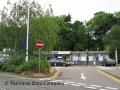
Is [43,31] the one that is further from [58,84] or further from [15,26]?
[58,84]

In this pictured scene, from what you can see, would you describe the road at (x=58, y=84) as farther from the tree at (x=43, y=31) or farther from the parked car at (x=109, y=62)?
the parked car at (x=109, y=62)

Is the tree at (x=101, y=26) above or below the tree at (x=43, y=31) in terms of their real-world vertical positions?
above

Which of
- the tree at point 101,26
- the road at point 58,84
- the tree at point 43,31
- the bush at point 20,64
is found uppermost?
the tree at point 101,26

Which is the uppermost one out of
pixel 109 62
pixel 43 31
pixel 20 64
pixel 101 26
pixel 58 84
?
pixel 101 26

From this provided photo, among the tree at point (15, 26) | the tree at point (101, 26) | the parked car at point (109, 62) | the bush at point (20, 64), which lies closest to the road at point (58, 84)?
the bush at point (20, 64)

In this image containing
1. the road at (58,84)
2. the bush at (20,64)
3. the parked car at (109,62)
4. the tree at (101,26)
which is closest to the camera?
the road at (58,84)

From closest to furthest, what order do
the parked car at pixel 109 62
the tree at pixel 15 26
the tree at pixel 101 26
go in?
the tree at pixel 15 26
the parked car at pixel 109 62
the tree at pixel 101 26

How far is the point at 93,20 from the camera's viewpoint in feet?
395

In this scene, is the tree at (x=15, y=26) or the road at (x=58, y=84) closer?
the road at (x=58, y=84)

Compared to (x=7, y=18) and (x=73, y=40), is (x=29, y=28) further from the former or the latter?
(x=73, y=40)

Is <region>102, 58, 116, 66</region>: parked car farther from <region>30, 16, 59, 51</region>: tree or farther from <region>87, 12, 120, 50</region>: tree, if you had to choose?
<region>87, 12, 120, 50</region>: tree

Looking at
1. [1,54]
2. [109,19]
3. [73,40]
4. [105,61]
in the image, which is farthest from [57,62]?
[109,19]

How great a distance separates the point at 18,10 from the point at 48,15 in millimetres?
3378

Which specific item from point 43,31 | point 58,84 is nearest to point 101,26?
point 43,31
